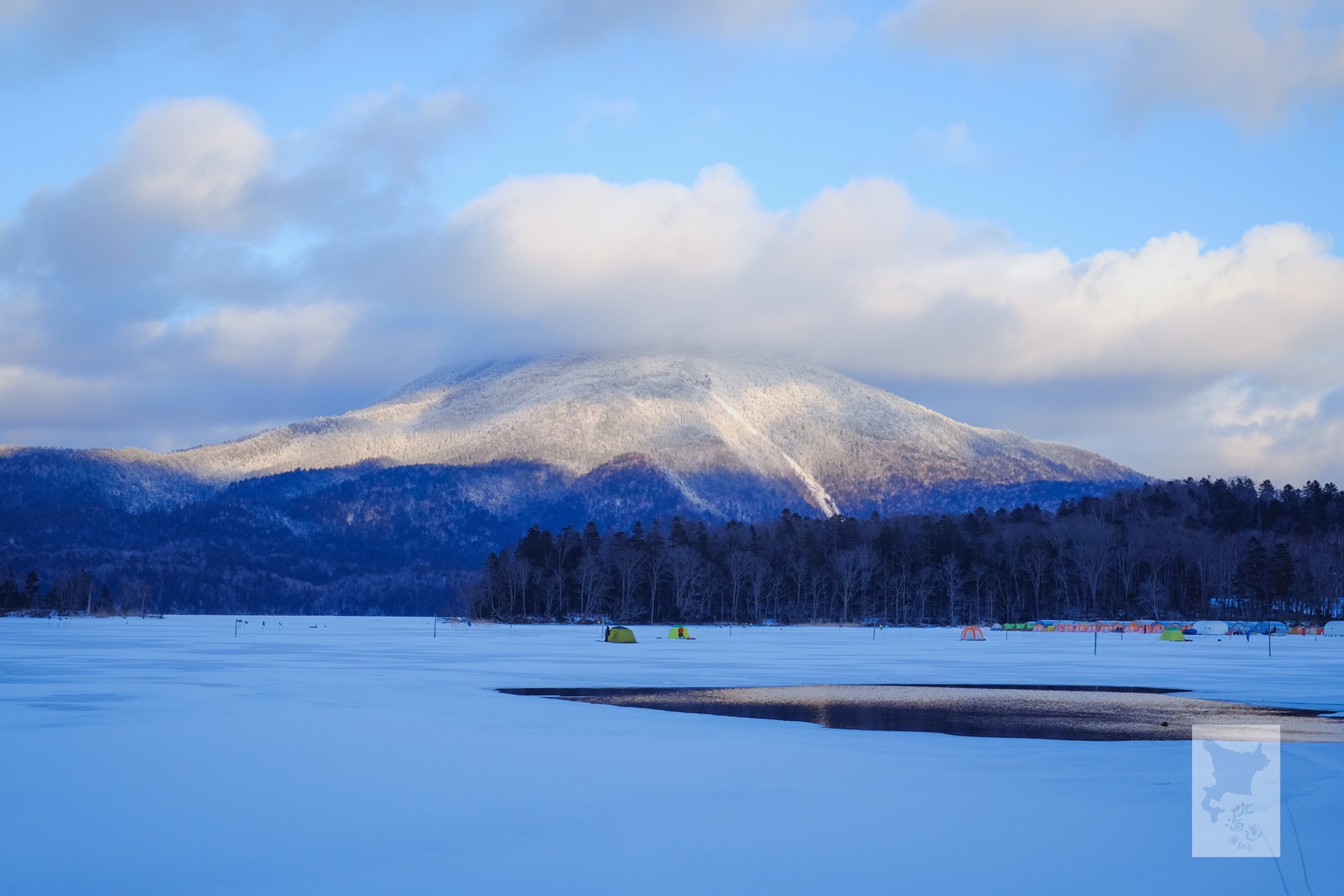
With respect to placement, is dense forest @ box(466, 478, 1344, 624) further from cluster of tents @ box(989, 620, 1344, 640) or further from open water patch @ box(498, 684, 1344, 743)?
open water patch @ box(498, 684, 1344, 743)

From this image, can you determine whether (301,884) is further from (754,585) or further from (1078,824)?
(754,585)

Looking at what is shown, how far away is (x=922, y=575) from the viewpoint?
171 metres

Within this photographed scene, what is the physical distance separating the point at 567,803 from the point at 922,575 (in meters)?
160

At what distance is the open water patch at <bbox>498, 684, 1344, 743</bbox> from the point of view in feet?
83.3

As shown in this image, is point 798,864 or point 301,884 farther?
point 798,864

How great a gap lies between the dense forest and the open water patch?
420 ft

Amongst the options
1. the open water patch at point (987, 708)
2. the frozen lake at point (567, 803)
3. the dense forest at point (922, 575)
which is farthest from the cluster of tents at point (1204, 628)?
the frozen lake at point (567, 803)

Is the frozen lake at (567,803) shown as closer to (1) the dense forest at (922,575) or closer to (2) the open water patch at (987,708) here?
(2) the open water patch at (987,708)

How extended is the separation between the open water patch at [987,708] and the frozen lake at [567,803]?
63.3 inches

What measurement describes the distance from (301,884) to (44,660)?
44.9 meters

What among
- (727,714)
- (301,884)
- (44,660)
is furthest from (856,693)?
(44,660)

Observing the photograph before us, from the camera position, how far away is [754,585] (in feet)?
568

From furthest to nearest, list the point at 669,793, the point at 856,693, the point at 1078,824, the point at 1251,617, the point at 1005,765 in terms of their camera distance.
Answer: the point at 1251,617, the point at 856,693, the point at 1005,765, the point at 669,793, the point at 1078,824

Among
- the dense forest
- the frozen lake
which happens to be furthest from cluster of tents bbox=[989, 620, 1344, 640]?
the frozen lake
